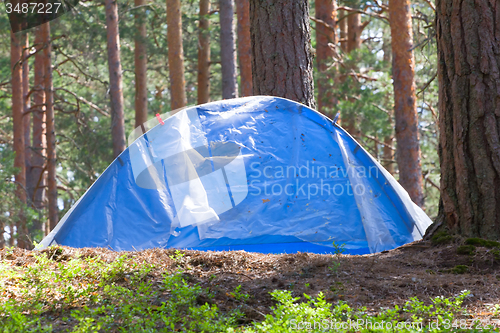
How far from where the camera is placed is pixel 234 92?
10.4 metres

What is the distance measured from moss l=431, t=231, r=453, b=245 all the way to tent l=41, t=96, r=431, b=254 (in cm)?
70

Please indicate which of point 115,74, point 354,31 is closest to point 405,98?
point 354,31

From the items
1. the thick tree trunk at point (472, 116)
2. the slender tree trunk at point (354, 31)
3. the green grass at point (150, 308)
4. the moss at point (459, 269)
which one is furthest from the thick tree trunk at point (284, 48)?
the slender tree trunk at point (354, 31)

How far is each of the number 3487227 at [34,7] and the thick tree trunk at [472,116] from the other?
28.7ft

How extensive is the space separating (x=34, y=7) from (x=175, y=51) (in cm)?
306

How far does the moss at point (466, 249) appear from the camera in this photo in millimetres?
2896

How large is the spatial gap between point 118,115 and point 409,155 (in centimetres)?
650

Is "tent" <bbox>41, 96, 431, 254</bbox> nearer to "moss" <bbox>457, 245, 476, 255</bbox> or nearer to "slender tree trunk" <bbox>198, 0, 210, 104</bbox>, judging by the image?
"moss" <bbox>457, 245, 476, 255</bbox>

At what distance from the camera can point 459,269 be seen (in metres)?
2.79

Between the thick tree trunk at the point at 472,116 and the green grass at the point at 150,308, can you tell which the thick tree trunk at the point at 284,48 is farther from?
the green grass at the point at 150,308

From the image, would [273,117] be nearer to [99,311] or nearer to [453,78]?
[453,78]

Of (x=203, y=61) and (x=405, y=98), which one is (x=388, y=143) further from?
(x=203, y=61)

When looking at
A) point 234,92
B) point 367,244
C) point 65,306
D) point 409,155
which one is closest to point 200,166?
point 367,244

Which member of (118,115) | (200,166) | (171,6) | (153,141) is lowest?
(200,166)
